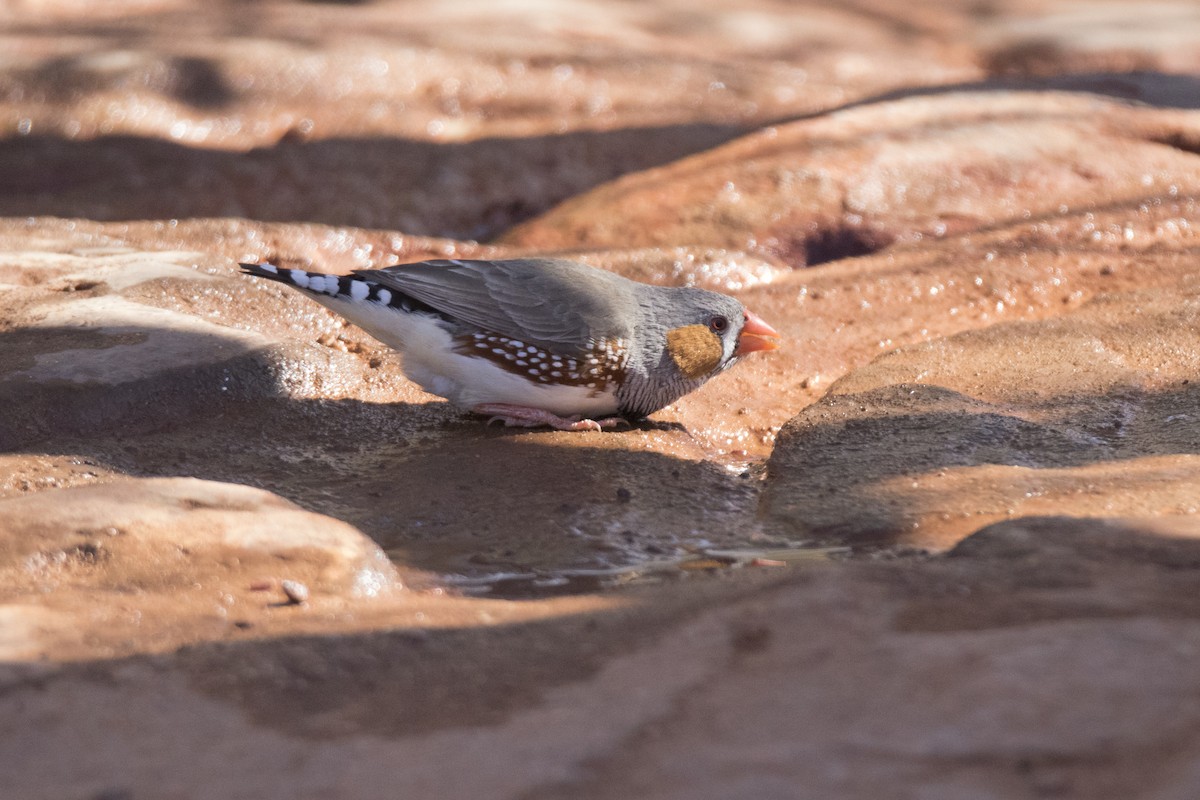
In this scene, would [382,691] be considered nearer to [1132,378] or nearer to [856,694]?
[856,694]

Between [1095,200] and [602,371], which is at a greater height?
[1095,200]

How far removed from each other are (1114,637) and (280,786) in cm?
166

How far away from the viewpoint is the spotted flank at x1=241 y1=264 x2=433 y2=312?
4500 mm

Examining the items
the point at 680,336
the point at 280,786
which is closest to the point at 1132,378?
the point at 680,336

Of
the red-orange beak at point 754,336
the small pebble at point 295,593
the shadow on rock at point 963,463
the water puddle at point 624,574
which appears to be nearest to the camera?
the small pebble at point 295,593

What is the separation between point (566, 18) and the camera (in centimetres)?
1073

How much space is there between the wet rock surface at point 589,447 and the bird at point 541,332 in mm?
169

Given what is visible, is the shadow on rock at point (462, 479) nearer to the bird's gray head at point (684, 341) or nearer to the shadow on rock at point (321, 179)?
the bird's gray head at point (684, 341)

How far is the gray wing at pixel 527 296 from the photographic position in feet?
14.6

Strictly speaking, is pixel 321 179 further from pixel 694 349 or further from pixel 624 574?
pixel 624 574

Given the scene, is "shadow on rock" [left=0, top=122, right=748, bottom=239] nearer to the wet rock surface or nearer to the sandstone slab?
the wet rock surface

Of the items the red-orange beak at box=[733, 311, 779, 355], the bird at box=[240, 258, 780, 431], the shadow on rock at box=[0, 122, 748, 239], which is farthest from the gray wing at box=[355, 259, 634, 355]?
the shadow on rock at box=[0, 122, 748, 239]

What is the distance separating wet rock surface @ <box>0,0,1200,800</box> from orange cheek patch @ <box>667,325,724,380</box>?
1.00 feet

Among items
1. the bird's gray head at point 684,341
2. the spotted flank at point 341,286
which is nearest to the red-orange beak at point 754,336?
the bird's gray head at point 684,341
